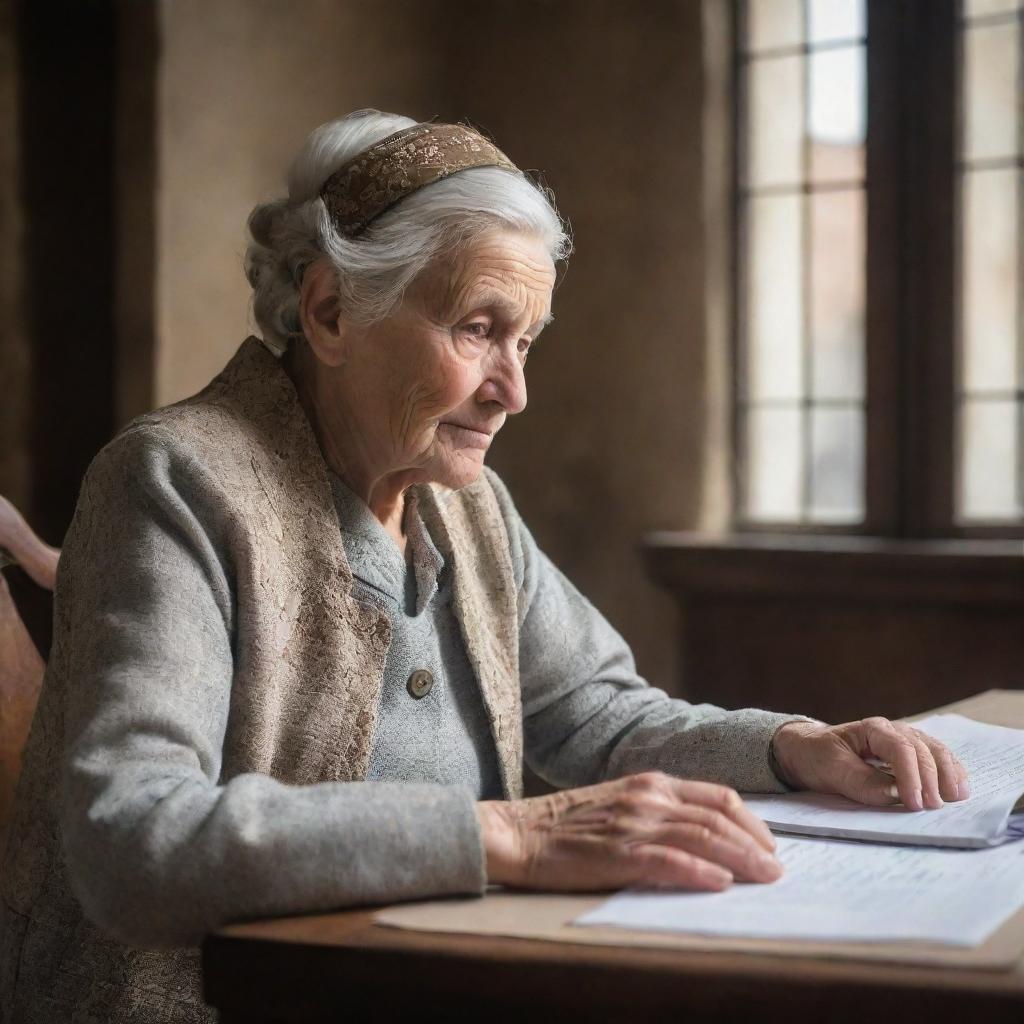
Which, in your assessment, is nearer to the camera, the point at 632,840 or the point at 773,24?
the point at 632,840

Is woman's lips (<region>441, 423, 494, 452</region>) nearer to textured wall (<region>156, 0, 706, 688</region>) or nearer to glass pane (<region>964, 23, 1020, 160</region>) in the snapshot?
textured wall (<region>156, 0, 706, 688</region>)

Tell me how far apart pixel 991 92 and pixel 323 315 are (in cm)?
278

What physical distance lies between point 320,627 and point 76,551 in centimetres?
26

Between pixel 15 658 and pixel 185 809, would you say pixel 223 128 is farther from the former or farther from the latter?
pixel 185 809

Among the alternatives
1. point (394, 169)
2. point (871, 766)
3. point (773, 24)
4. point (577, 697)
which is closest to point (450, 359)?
point (394, 169)

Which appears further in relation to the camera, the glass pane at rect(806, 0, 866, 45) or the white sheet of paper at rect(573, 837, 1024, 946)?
the glass pane at rect(806, 0, 866, 45)

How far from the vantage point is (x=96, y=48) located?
134 inches

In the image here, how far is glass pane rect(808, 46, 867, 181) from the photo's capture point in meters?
3.94

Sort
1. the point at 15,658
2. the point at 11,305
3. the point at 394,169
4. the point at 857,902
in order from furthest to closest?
the point at 11,305
the point at 15,658
the point at 394,169
the point at 857,902

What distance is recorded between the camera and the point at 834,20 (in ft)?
13.0

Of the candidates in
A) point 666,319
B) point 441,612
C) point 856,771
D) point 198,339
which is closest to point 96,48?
point 198,339

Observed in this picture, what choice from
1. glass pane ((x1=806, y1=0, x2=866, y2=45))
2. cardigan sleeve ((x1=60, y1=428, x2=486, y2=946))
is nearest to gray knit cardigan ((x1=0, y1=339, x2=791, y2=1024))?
cardigan sleeve ((x1=60, y1=428, x2=486, y2=946))

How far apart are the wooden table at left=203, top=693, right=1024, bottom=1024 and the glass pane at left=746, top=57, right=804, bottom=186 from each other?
341 cm

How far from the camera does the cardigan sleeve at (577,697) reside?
178cm
